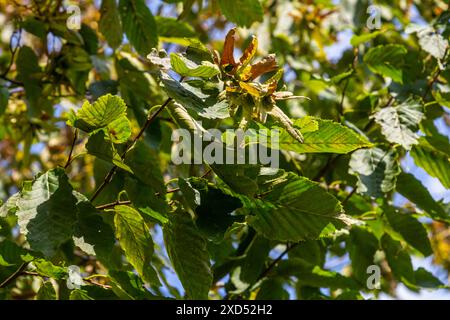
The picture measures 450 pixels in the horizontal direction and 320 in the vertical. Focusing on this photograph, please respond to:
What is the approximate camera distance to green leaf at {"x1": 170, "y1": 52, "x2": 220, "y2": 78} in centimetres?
105

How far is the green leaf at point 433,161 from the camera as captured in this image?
5.40 feet

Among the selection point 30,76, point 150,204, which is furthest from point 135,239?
point 30,76

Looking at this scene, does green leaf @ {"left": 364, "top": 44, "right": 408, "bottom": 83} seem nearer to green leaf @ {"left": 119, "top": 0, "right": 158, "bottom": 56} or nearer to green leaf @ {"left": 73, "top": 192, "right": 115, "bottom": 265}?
green leaf @ {"left": 119, "top": 0, "right": 158, "bottom": 56}

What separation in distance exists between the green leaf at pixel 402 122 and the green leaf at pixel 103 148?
66 cm

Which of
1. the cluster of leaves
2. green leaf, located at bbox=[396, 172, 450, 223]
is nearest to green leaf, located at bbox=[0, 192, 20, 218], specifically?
the cluster of leaves

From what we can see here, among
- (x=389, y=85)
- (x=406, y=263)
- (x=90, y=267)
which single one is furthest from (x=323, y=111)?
(x=90, y=267)

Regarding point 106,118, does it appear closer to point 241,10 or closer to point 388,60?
point 241,10

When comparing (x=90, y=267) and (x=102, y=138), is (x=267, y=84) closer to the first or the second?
(x=102, y=138)

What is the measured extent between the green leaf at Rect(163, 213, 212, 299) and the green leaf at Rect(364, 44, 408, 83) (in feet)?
2.75

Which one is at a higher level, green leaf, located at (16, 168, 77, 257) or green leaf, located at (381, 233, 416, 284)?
green leaf, located at (16, 168, 77, 257)

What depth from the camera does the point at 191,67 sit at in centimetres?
107

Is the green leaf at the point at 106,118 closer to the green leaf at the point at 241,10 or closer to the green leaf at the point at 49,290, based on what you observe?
the green leaf at the point at 49,290

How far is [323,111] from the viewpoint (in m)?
2.26
